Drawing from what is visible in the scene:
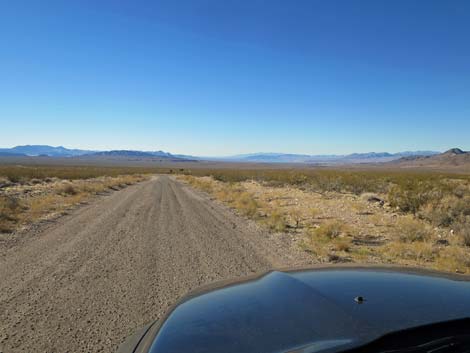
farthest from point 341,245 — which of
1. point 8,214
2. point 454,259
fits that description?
point 8,214

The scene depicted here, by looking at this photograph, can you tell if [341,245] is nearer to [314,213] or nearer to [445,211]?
[314,213]

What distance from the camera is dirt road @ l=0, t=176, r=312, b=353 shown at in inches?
174

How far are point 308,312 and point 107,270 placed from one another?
5729 millimetres

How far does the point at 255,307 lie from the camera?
240 centimetres

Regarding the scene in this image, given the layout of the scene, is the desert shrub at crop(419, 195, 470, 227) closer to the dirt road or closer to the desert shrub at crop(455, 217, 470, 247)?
the desert shrub at crop(455, 217, 470, 247)

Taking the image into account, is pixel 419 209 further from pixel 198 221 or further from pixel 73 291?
pixel 73 291

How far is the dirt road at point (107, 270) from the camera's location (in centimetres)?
442

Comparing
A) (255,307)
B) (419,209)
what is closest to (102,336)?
(255,307)

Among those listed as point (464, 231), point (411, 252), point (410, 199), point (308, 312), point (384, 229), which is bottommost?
point (384, 229)

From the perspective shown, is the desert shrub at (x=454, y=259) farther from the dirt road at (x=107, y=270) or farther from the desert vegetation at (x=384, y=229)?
the dirt road at (x=107, y=270)

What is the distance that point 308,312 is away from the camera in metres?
2.21

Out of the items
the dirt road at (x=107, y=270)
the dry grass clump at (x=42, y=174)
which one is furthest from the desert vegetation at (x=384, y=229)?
the dry grass clump at (x=42, y=174)

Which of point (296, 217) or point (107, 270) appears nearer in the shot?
point (107, 270)

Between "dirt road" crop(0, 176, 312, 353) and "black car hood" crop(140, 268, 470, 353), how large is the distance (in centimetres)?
225
